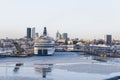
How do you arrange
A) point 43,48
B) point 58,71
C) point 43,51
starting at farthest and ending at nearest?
point 43,48 < point 43,51 < point 58,71

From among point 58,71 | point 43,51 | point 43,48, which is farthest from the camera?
point 43,48

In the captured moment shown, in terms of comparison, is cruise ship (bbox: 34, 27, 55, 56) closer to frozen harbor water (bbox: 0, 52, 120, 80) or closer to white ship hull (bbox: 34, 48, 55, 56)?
white ship hull (bbox: 34, 48, 55, 56)

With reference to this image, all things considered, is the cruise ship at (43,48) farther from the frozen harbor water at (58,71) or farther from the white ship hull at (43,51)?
the frozen harbor water at (58,71)

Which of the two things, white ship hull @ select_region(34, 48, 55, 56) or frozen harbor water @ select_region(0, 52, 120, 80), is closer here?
frozen harbor water @ select_region(0, 52, 120, 80)

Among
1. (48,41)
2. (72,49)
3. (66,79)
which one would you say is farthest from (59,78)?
(72,49)

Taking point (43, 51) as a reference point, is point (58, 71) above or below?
below

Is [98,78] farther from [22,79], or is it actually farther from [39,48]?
[39,48]

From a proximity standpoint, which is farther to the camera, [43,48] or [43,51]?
[43,48]

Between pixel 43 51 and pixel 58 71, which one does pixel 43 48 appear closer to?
pixel 43 51

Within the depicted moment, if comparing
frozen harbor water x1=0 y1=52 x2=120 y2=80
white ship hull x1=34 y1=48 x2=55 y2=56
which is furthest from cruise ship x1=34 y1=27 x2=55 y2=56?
frozen harbor water x1=0 y1=52 x2=120 y2=80

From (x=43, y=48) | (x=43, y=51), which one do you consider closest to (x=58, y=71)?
(x=43, y=51)

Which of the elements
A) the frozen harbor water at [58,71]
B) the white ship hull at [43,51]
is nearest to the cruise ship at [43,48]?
the white ship hull at [43,51]
